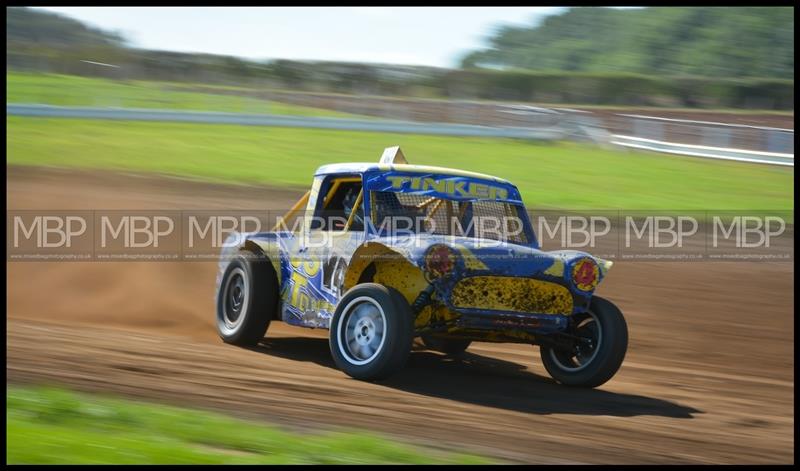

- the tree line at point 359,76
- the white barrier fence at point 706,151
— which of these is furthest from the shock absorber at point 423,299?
the tree line at point 359,76

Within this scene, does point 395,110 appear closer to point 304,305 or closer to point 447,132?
point 447,132

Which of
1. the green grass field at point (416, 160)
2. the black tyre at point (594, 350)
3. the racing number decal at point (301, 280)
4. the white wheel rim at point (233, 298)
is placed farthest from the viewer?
the green grass field at point (416, 160)

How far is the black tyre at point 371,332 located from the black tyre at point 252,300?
1.60 metres

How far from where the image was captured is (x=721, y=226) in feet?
56.5

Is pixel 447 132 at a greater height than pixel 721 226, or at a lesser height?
greater

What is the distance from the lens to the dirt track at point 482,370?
21.4 feet

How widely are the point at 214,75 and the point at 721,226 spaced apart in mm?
17967

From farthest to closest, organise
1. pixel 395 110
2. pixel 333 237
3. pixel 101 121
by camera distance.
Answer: pixel 395 110 → pixel 101 121 → pixel 333 237

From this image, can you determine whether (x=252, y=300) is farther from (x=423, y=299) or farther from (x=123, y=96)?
(x=123, y=96)

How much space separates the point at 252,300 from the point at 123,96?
1911 centimetres

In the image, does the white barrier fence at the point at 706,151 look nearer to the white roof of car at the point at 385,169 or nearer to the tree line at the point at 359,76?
the tree line at the point at 359,76

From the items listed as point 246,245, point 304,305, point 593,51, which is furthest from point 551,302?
point 593,51

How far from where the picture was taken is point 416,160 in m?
22.8

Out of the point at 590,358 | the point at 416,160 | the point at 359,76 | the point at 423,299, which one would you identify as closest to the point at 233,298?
the point at 423,299
